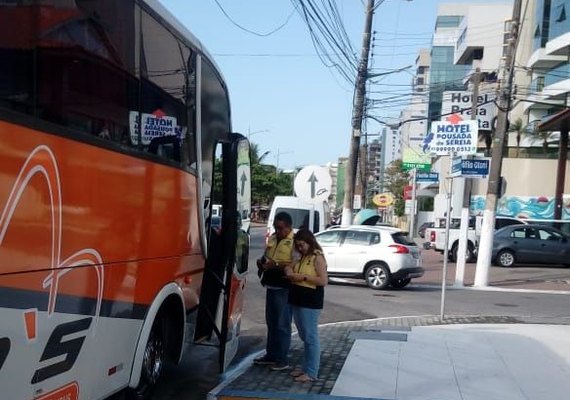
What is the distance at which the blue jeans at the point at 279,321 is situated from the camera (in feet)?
24.1

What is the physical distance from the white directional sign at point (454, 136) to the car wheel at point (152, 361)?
6.49 m

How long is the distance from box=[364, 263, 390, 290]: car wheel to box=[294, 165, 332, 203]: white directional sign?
4244mm

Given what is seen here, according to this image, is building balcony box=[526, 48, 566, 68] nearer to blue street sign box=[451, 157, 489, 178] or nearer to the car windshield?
the car windshield

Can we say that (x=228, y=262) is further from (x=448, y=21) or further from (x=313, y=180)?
(x=448, y=21)

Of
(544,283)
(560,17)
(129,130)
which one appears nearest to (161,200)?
(129,130)

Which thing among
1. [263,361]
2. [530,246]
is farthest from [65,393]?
[530,246]

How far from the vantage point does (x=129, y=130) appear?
16.4 feet

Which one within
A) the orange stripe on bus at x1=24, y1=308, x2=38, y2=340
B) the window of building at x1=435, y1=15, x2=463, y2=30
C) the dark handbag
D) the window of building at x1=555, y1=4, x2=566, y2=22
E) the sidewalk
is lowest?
the sidewalk

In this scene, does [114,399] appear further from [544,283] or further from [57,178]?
[544,283]

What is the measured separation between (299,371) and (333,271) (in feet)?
32.6

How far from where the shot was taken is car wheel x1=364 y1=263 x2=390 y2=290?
16.7m

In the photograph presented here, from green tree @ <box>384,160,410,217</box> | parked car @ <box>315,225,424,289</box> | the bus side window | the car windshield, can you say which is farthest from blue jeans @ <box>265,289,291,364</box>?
green tree @ <box>384,160,410,217</box>

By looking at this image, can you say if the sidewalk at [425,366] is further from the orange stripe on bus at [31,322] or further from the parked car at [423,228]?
the parked car at [423,228]

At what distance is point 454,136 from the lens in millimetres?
11125
